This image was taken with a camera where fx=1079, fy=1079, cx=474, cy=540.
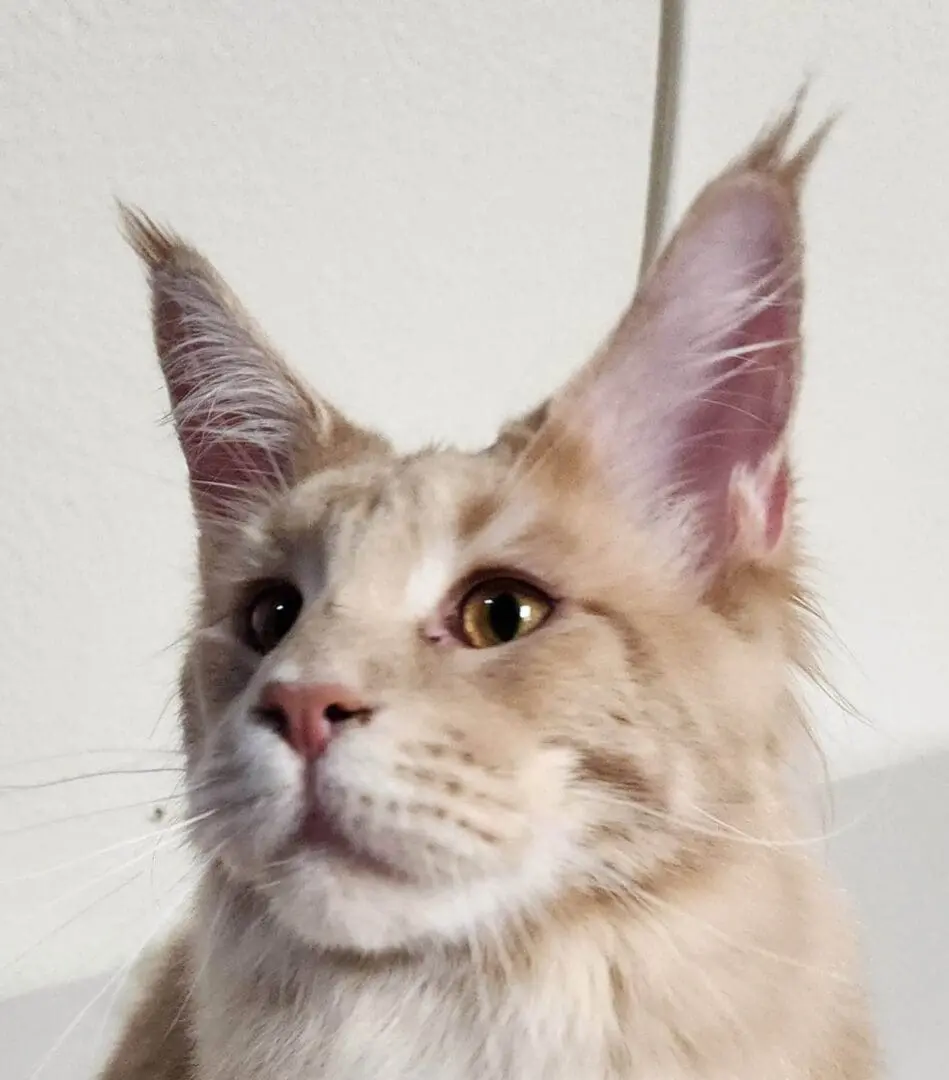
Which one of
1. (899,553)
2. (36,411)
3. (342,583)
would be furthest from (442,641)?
(899,553)

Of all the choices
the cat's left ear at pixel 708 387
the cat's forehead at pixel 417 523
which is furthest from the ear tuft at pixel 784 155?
the cat's forehead at pixel 417 523

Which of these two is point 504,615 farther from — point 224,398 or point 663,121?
point 663,121

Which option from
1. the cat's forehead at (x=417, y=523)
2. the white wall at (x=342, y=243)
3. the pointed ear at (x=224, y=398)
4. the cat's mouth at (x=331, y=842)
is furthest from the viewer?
the white wall at (x=342, y=243)

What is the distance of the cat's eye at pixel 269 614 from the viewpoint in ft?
2.23

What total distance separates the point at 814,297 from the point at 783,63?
24 centimetres

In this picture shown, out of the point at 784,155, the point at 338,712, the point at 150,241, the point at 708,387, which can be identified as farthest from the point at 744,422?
the point at 150,241

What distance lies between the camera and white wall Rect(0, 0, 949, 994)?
2.72 ft

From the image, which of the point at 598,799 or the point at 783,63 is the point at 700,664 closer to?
the point at 598,799

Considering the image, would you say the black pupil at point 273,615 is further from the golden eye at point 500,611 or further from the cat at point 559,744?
the golden eye at point 500,611

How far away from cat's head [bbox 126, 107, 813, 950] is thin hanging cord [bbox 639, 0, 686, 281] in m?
0.24

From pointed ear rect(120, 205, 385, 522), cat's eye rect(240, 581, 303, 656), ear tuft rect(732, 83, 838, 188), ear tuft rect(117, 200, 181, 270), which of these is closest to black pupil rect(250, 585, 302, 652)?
cat's eye rect(240, 581, 303, 656)

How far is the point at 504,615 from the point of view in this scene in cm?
60

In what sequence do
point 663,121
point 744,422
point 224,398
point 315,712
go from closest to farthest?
point 315,712
point 744,422
point 224,398
point 663,121

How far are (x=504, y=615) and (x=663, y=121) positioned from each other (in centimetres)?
53
